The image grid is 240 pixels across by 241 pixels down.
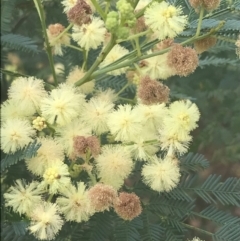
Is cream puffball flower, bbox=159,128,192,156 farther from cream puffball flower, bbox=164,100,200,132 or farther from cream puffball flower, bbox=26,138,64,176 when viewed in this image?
cream puffball flower, bbox=26,138,64,176

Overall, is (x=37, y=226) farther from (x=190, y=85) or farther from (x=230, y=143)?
(x=190, y=85)

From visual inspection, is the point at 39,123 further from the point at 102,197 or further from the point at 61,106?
the point at 102,197

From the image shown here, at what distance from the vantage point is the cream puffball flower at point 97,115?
93 centimetres

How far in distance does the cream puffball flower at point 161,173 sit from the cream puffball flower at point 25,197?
7.0 inches

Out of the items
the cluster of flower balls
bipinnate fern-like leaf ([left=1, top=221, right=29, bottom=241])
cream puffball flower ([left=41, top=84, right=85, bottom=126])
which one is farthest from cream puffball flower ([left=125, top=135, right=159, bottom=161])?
bipinnate fern-like leaf ([left=1, top=221, right=29, bottom=241])

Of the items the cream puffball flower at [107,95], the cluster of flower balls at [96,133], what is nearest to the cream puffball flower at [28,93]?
the cluster of flower balls at [96,133]

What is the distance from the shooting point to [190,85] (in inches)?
50.8

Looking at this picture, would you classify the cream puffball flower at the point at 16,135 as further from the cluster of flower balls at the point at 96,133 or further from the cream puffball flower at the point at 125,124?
the cream puffball flower at the point at 125,124

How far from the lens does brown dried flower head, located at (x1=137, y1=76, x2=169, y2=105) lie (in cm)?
84

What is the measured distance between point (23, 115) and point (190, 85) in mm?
474

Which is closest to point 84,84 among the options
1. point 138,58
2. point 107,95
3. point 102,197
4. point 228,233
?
point 107,95

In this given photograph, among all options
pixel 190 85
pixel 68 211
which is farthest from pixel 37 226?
pixel 190 85

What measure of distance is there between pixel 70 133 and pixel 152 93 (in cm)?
16

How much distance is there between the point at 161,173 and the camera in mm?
902
